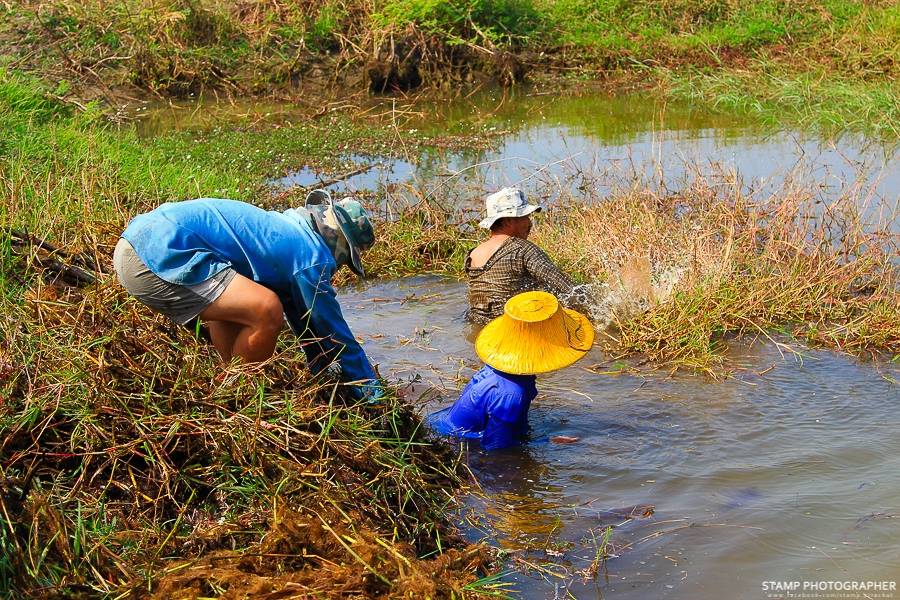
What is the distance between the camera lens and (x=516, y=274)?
19.1ft

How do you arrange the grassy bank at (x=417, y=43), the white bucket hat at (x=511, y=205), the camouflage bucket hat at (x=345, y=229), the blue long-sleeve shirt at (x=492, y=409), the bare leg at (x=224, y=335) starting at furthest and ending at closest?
the grassy bank at (x=417, y=43) < the white bucket hat at (x=511, y=205) < the blue long-sleeve shirt at (x=492, y=409) < the bare leg at (x=224, y=335) < the camouflage bucket hat at (x=345, y=229)

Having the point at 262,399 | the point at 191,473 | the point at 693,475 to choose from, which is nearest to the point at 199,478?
the point at 191,473

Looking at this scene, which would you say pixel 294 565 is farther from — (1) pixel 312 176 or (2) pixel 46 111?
(2) pixel 46 111

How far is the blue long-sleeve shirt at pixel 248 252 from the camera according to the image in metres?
3.74

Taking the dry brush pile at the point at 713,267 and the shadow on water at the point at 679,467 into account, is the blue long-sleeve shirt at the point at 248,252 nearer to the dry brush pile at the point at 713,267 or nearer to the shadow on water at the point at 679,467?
the shadow on water at the point at 679,467

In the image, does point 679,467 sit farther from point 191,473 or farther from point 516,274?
point 191,473

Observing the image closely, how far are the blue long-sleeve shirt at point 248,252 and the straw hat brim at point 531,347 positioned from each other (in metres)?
0.66

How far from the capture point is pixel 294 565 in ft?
10.2

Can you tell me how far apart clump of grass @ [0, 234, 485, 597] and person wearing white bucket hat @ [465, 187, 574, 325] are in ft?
6.30

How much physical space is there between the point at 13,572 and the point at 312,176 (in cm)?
710

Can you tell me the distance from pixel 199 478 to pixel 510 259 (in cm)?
275

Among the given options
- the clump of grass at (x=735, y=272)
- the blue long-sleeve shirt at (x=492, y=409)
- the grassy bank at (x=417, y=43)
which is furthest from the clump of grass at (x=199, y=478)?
the grassy bank at (x=417, y=43)

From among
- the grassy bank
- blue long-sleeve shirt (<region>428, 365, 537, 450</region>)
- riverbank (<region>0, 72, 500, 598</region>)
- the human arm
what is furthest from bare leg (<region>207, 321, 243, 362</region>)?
the grassy bank

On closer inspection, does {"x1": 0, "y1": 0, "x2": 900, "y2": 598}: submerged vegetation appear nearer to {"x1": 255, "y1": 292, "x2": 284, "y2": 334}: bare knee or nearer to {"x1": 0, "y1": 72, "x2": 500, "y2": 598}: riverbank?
{"x1": 0, "y1": 72, "x2": 500, "y2": 598}: riverbank
